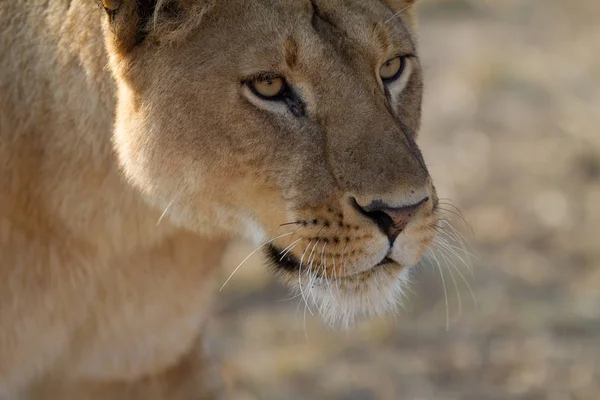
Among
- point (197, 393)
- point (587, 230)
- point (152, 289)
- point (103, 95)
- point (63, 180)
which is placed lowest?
point (197, 393)

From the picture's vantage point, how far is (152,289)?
9.70 ft

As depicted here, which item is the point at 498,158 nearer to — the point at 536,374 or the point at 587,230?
the point at 587,230

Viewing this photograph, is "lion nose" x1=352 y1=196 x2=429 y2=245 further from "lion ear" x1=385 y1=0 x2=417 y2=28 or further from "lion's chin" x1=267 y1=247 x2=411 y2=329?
"lion ear" x1=385 y1=0 x2=417 y2=28

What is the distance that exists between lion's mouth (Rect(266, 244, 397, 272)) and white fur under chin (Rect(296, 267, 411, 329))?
38mm

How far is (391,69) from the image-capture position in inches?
103

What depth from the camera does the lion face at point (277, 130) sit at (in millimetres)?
2373

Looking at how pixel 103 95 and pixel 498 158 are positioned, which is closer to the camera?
pixel 103 95

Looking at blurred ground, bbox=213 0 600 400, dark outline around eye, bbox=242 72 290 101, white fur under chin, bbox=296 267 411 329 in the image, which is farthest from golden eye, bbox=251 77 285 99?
blurred ground, bbox=213 0 600 400

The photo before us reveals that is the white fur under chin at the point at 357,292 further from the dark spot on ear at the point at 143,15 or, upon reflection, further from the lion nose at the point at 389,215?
the dark spot on ear at the point at 143,15

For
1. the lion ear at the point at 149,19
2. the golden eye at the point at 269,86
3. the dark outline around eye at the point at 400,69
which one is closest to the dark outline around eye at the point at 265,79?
the golden eye at the point at 269,86

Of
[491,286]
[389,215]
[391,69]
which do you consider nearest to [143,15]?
[391,69]

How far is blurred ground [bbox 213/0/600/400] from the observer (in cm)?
390

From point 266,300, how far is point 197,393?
3.17ft

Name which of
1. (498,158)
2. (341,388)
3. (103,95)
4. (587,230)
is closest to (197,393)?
(341,388)
